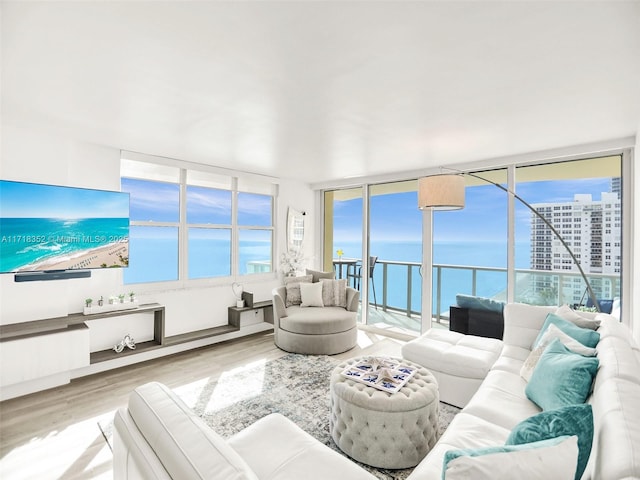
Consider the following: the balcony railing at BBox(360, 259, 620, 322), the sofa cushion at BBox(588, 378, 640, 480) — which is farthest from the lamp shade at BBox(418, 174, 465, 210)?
the balcony railing at BBox(360, 259, 620, 322)

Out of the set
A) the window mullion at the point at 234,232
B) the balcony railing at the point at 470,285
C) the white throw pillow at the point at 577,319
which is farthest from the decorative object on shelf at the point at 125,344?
the white throw pillow at the point at 577,319

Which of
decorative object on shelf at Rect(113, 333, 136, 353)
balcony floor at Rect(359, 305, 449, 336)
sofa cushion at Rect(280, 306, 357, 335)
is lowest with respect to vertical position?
balcony floor at Rect(359, 305, 449, 336)

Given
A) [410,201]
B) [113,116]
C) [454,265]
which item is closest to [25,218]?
[113,116]

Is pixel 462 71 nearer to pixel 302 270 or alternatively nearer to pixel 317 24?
pixel 317 24

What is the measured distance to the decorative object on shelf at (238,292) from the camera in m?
5.09

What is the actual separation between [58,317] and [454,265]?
5245 millimetres

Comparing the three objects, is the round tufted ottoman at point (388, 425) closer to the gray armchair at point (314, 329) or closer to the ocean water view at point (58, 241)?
the gray armchair at point (314, 329)

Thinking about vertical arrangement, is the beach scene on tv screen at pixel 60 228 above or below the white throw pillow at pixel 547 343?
above

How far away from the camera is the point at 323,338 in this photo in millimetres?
4289

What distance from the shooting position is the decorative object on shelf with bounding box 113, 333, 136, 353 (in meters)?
3.91

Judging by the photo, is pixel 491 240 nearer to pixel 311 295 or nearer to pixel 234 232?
pixel 311 295

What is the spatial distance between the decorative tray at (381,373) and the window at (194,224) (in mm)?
3089

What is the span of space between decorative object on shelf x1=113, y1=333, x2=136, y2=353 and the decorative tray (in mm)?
2894

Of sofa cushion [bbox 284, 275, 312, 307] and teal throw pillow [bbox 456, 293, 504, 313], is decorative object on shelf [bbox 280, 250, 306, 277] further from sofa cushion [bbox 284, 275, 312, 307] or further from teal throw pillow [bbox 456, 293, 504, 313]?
teal throw pillow [bbox 456, 293, 504, 313]
